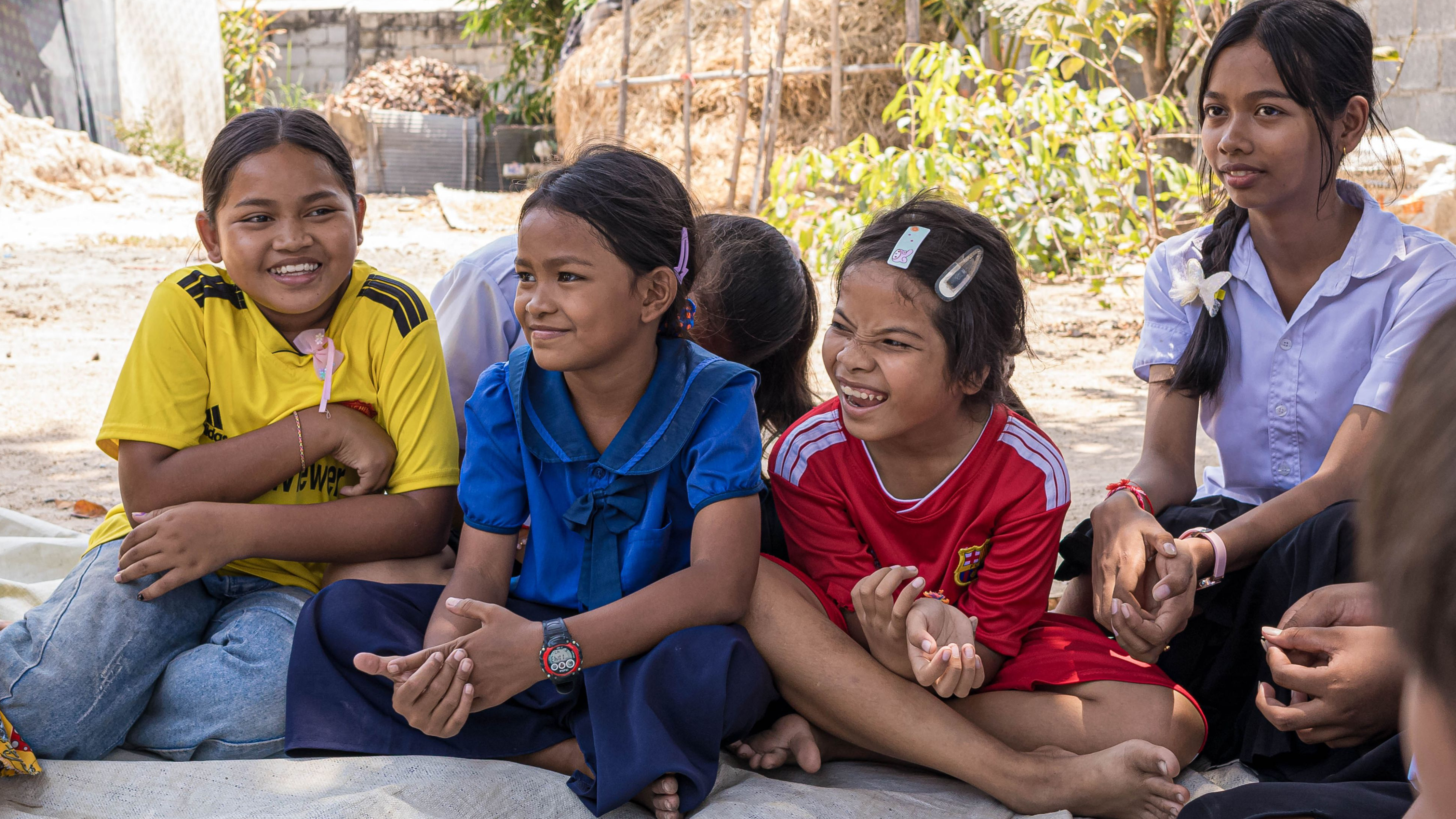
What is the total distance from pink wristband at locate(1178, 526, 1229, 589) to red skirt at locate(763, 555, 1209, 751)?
0.18 m

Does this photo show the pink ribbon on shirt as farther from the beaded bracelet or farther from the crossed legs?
the crossed legs

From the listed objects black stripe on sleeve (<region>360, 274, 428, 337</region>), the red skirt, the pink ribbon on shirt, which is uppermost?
black stripe on sleeve (<region>360, 274, 428, 337</region>)

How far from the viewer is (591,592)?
2012 mm

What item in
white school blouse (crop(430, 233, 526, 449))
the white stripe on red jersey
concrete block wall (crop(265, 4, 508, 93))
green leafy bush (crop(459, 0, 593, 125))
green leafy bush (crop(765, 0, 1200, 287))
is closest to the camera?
the white stripe on red jersey

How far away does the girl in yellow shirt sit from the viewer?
1.96 meters

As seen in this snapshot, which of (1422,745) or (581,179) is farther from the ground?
(581,179)

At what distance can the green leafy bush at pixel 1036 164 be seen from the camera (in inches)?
213

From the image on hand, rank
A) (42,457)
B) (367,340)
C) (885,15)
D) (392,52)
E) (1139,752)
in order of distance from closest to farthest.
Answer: (1139,752)
(367,340)
(42,457)
(885,15)
(392,52)

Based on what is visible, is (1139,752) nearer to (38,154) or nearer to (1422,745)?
(1422,745)

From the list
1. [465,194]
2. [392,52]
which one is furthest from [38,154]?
[392,52]

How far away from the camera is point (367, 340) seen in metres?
2.22

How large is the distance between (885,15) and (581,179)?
26.8 feet

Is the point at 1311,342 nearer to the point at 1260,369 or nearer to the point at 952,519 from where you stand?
the point at 1260,369

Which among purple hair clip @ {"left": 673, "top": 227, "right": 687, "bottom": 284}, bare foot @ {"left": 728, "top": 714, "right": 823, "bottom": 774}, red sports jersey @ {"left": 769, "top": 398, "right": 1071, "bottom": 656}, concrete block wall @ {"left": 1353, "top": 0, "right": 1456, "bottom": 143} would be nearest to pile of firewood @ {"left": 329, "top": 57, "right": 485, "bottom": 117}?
concrete block wall @ {"left": 1353, "top": 0, "right": 1456, "bottom": 143}
